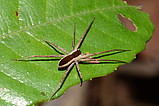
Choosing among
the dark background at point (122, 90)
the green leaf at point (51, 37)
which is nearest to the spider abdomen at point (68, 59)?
the green leaf at point (51, 37)

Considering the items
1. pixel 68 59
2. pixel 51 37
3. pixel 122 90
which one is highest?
pixel 51 37

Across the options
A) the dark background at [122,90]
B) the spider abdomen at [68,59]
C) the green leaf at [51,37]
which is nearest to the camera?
the green leaf at [51,37]

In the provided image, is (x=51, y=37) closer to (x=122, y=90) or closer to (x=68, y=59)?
(x=68, y=59)

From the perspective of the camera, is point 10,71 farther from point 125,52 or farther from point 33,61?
point 125,52

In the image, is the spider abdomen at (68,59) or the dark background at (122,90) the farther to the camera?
the dark background at (122,90)

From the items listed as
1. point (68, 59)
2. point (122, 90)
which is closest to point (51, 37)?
point (68, 59)

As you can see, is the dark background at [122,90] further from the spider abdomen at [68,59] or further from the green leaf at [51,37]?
the green leaf at [51,37]

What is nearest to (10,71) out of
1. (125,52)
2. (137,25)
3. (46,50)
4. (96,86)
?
(46,50)
